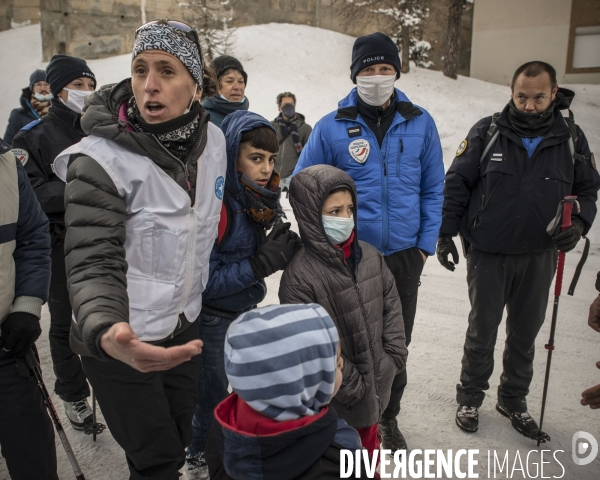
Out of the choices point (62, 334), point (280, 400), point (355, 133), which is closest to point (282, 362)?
point (280, 400)

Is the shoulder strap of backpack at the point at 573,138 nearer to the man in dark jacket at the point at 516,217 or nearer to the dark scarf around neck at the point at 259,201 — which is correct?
the man in dark jacket at the point at 516,217

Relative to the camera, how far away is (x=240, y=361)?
1404 mm

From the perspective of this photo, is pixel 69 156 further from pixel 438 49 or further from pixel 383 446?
pixel 438 49

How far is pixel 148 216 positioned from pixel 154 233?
0.23 ft

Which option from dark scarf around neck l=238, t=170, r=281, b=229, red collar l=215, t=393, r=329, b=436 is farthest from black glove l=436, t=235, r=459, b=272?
red collar l=215, t=393, r=329, b=436

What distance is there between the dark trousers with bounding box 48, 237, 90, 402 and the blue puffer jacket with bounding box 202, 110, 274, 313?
1286 millimetres

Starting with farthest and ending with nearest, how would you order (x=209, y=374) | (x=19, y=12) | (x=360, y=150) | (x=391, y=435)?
(x=19, y=12) → (x=391, y=435) → (x=360, y=150) → (x=209, y=374)

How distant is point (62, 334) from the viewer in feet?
10.7

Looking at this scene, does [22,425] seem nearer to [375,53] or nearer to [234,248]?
[234,248]

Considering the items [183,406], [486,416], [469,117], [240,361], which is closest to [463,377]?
[486,416]

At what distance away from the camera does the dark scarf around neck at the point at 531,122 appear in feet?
10.4

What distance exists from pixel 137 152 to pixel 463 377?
271 cm

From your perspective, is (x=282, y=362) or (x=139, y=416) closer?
(x=282, y=362)

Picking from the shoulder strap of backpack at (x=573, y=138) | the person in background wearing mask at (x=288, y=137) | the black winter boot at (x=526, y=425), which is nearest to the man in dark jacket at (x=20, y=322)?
the black winter boot at (x=526, y=425)
